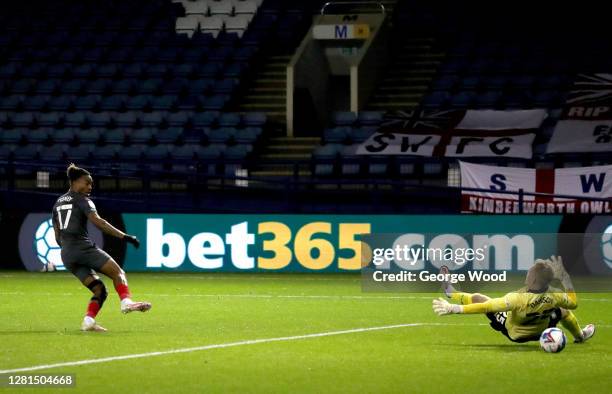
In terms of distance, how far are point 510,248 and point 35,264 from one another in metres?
8.59

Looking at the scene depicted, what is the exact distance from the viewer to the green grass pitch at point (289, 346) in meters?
9.95

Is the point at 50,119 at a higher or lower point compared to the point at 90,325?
higher

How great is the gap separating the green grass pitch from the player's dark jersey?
985 mm

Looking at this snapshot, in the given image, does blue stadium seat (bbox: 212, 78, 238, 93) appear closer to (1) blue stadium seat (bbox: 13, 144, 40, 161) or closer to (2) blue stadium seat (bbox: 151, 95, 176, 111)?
(2) blue stadium seat (bbox: 151, 95, 176, 111)

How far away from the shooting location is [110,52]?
35.4 m

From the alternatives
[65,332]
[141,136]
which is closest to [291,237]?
[141,136]

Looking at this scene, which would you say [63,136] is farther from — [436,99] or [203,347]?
[203,347]

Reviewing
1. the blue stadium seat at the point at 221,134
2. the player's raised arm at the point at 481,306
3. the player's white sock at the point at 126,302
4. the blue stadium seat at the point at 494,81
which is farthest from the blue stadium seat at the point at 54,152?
the player's raised arm at the point at 481,306

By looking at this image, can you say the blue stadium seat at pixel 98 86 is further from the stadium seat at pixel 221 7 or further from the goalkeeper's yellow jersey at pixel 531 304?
the goalkeeper's yellow jersey at pixel 531 304

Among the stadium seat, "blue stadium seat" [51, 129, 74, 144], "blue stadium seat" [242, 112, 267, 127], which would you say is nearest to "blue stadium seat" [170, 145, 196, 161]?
"blue stadium seat" [242, 112, 267, 127]

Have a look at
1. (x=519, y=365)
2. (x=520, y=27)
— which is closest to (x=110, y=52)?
(x=520, y=27)

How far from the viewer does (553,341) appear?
11.8 m

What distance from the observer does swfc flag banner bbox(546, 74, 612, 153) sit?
28125 millimetres

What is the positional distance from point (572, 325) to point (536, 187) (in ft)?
44.4
